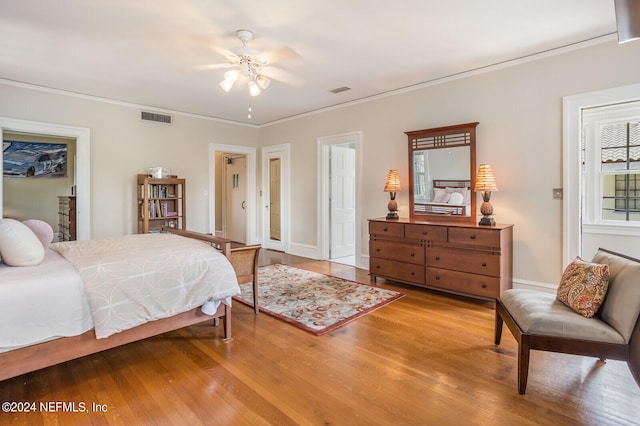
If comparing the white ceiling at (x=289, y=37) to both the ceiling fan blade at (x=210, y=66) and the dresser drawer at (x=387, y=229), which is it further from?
the dresser drawer at (x=387, y=229)

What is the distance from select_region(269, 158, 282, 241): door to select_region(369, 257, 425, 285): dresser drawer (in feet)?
9.43

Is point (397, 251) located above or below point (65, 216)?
below

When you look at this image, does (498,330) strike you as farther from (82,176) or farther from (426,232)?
(82,176)

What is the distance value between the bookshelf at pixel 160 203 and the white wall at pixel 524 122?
349 cm

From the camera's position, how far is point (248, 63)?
3.47 meters

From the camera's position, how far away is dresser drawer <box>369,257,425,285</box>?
4027 millimetres

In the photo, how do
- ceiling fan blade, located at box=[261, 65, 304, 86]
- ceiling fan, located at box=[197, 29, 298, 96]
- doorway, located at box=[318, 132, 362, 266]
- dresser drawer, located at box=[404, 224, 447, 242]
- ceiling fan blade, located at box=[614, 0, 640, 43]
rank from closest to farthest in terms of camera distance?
ceiling fan blade, located at box=[614, 0, 640, 43], ceiling fan, located at box=[197, 29, 298, 96], dresser drawer, located at box=[404, 224, 447, 242], ceiling fan blade, located at box=[261, 65, 304, 86], doorway, located at box=[318, 132, 362, 266]

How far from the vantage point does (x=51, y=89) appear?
4609mm

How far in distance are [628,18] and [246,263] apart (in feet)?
10.2

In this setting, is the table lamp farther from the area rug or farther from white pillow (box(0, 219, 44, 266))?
white pillow (box(0, 219, 44, 266))

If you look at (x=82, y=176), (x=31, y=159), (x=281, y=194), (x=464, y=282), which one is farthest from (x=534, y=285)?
(x=31, y=159)

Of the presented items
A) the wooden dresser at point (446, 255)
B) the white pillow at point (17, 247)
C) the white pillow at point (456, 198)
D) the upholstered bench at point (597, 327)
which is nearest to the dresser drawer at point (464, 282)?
the wooden dresser at point (446, 255)

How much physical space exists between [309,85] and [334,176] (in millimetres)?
1872

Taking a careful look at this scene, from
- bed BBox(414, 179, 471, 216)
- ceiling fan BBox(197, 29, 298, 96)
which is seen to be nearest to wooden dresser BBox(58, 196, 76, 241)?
ceiling fan BBox(197, 29, 298, 96)
